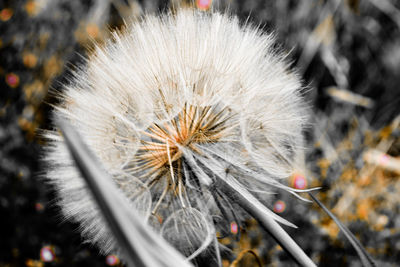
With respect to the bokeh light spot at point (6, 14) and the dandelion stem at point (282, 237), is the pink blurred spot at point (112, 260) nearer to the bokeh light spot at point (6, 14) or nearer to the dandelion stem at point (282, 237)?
the dandelion stem at point (282, 237)

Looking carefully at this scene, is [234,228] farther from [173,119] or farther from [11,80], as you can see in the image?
[11,80]

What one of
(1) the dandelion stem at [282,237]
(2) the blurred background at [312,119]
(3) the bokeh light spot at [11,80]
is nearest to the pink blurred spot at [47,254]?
(2) the blurred background at [312,119]

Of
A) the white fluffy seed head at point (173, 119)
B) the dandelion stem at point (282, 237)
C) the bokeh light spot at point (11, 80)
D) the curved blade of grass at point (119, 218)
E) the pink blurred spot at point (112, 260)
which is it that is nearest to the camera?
the curved blade of grass at point (119, 218)

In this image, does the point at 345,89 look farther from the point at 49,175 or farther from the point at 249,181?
the point at 49,175

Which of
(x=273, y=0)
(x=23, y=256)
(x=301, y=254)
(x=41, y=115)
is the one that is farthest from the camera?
(x=273, y=0)

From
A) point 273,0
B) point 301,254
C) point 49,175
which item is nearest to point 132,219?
point 301,254

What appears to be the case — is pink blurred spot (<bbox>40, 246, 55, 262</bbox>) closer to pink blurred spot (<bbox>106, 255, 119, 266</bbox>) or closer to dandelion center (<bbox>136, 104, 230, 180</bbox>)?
pink blurred spot (<bbox>106, 255, 119, 266</bbox>)

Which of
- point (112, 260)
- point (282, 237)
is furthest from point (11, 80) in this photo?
point (282, 237)
